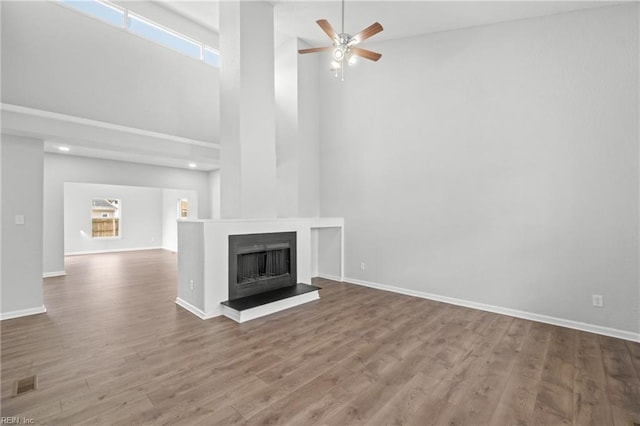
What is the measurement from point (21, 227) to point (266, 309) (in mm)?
3327

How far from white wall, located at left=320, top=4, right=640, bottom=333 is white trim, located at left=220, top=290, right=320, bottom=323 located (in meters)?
1.46

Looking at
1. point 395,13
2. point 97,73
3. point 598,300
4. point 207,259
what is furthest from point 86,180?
point 598,300

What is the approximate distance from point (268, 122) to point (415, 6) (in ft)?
8.21

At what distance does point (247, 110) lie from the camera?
4.05m

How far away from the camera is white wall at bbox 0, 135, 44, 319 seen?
3609mm

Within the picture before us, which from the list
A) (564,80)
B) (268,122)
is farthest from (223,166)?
(564,80)

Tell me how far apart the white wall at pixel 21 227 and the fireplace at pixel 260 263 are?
2614mm

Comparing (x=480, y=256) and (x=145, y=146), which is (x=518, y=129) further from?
(x=145, y=146)

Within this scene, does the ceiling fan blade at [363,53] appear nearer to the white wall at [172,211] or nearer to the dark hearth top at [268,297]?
the dark hearth top at [268,297]

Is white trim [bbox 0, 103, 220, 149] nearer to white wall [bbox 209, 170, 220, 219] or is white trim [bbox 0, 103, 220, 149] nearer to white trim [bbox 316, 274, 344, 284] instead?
white trim [bbox 316, 274, 344, 284]

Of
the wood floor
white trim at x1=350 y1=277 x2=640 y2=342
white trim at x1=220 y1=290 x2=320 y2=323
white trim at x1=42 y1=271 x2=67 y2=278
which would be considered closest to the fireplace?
white trim at x1=220 y1=290 x2=320 y2=323

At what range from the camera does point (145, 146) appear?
463cm

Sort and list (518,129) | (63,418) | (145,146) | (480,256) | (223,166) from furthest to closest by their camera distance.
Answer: (145,146), (223,166), (480,256), (518,129), (63,418)

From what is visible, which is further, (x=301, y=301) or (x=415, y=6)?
(x=301, y=301)
